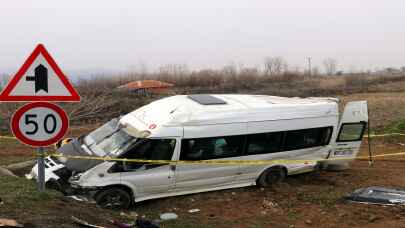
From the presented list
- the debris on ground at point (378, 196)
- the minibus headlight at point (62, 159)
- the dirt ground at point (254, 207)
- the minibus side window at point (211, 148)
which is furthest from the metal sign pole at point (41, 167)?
the debris on ground at point (378, 196)

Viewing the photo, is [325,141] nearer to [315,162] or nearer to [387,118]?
[315,162]

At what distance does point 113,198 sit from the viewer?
324 inches

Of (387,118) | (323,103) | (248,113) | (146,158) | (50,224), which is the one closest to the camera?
(50,224)

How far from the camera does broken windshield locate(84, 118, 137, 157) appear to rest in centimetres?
854

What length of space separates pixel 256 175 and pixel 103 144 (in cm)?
335

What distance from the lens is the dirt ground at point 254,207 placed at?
596cm

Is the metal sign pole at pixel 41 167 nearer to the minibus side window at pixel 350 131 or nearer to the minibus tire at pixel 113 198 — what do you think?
the minibus tire at pixel 113 198

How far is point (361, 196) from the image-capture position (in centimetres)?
884

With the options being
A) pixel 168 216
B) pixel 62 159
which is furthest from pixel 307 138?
pixel 62 159

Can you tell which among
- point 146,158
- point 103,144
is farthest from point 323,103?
point 103,144

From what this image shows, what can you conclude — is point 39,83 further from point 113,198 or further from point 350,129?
point 350,129

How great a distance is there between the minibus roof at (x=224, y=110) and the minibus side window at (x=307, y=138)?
0.37 metres

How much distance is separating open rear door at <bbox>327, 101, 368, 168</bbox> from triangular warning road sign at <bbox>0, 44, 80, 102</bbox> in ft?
22.8

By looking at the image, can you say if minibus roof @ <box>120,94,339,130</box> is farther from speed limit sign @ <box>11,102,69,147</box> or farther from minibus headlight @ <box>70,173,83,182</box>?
speed limit sign @ <box>11,102,69,147</box>
